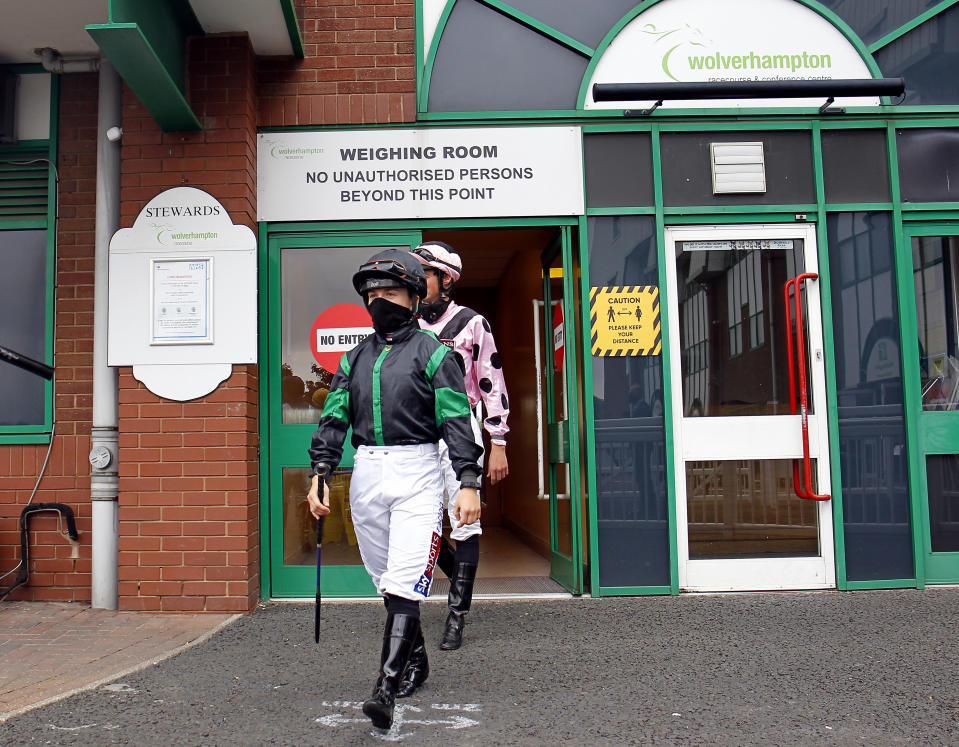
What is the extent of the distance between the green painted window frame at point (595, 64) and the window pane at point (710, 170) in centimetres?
14

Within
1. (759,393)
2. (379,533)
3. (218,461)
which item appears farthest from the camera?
(759,393)

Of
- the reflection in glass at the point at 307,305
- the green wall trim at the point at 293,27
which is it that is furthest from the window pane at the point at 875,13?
the green wall trim at the point at 293,27

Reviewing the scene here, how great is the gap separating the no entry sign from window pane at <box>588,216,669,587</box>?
1.55 m

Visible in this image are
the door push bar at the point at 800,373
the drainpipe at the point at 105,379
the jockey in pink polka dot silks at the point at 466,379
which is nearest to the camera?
the jockey in pink polka dot silks at the point at 466,379

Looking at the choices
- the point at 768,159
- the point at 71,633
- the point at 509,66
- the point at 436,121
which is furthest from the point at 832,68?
the point at 71,633

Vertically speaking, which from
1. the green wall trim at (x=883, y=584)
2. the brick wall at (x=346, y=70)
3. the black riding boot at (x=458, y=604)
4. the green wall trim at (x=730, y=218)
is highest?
the brick wall at (x=346, y=70)

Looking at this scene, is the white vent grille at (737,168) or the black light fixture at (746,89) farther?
the white vent grille at (737,168)

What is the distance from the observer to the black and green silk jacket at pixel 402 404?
330 cm

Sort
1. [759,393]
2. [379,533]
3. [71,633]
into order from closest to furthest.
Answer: [379,533] < [71,633] < [759,393]

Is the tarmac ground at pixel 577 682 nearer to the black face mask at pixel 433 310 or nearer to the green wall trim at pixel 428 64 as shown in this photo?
the black face mask at pixel 433 310

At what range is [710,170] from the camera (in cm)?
566

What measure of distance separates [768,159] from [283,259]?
3.31m

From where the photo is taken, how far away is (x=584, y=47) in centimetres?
571

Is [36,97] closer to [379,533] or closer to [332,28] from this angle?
[332,28]
